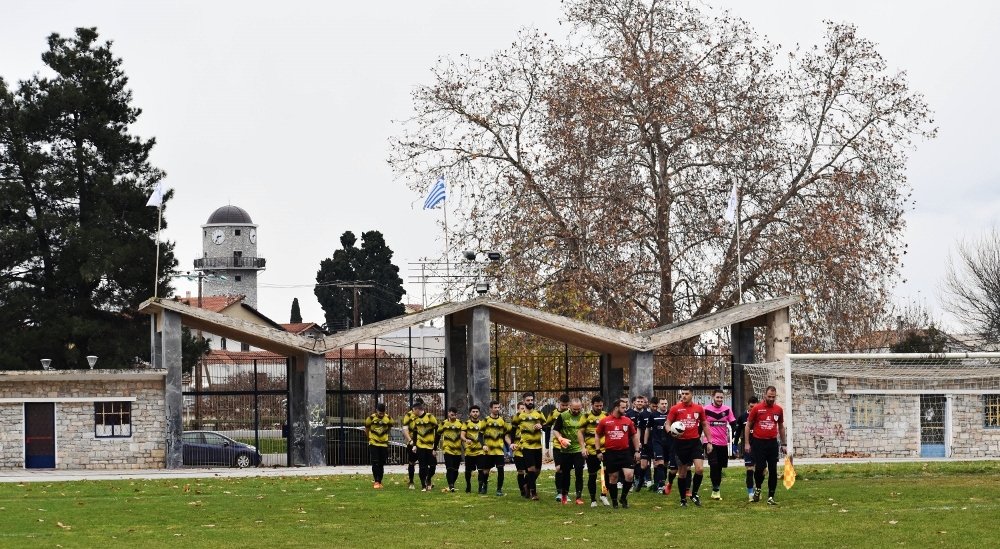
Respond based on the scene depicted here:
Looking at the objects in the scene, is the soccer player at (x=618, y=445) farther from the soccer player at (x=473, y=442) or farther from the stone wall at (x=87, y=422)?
the stone wall at (x=87, y=422)

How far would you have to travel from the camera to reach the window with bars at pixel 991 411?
3716cm

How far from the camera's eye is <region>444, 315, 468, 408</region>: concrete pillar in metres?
39.3

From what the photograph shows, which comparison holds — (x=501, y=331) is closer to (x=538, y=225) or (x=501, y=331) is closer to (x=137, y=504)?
(x=538, y=225)

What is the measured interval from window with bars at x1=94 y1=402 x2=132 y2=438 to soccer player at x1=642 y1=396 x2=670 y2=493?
16278 millimetres

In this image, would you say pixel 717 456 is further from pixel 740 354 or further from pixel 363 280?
pixel 363 280

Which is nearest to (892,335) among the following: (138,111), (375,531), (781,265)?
(781,265)

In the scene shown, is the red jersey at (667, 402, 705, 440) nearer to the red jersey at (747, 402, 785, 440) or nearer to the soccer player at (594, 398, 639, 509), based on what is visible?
the soccer player at (594, 398, 639, 509)

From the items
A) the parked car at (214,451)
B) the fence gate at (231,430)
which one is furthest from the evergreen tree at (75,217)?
the parked car at (214,451)

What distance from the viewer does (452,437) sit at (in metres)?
26.3

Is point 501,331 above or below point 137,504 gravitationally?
above

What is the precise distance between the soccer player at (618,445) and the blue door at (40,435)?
747 inches

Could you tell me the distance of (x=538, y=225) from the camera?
45156 millimetres

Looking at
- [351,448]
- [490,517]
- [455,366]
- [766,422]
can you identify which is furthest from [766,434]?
[351,448]

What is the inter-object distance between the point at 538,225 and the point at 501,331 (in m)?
4.01
